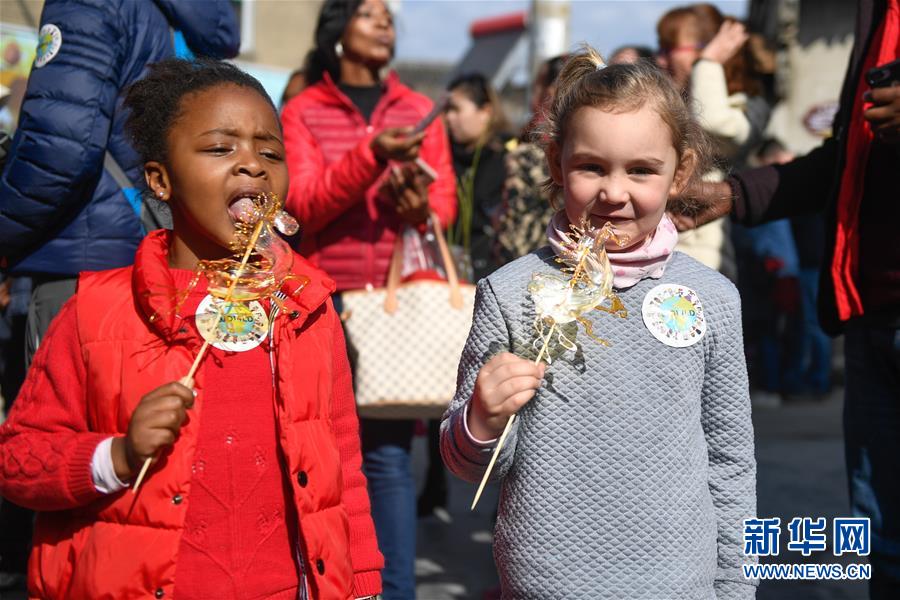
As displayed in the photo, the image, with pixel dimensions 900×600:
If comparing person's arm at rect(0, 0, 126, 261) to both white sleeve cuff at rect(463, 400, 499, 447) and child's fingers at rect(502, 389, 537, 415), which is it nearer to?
white sleeve cuff at rect(463, 400, 499, 447)

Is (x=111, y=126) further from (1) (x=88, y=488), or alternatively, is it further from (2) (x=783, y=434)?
(2) (x=783, y=434)

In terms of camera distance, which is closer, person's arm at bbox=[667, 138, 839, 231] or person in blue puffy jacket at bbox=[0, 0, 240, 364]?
person in blue puffy jacket at bbox=[0, 0, 240, 364]

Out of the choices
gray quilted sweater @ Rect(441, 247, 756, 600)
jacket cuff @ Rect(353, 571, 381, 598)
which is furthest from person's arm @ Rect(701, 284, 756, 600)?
jacket cuff @ Rect(353, 571, 381, 598)

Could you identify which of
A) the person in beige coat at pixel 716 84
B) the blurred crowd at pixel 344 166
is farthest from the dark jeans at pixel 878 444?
the person in beige coat at pixel 716 84

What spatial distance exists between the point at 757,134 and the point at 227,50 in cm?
241

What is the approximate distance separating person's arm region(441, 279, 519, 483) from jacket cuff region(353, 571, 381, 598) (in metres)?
0.33

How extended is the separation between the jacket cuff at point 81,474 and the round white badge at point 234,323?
34cm

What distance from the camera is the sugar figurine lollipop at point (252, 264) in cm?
235

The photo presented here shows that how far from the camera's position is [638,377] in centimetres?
236

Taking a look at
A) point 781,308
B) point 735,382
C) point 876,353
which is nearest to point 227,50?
point 735,382

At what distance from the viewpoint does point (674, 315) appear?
2398mm

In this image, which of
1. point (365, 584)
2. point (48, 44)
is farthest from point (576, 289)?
point (48, 44)

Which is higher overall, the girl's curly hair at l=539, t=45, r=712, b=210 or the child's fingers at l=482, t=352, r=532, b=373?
the girl's curly hair at l=539, t=45, r=712, b=210

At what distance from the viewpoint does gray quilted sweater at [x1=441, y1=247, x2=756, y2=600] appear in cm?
232
